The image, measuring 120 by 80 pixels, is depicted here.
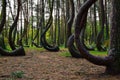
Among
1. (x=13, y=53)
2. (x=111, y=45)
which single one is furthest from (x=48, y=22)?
(x=111, y=45)

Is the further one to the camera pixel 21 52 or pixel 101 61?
pixel 21 52

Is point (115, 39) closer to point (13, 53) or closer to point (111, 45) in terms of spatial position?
point (111, 45)

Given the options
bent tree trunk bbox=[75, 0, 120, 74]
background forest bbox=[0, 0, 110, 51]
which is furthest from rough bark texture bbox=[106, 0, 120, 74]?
background forest bbox=[0, 0, 110, 51]

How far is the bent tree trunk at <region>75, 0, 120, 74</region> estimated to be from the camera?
24.0 feet

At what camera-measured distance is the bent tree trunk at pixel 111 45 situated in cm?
733

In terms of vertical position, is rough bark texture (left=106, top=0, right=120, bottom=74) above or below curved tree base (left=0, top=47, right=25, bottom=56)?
above

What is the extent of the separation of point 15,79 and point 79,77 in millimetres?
1741

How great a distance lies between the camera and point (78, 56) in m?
12.6

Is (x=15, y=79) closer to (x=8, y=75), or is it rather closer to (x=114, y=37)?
(x=8, y=75)

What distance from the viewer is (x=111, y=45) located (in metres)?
7.61

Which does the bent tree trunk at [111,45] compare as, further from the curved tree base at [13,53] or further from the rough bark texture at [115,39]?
the curved tree base at [13,53]

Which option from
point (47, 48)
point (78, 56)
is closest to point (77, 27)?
point (78, 56)

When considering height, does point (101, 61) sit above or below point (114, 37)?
below

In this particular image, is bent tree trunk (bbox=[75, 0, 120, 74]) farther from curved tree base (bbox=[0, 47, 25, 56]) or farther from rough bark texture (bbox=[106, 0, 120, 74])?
curved tree base (bbox=[0, 47, 25, 56])
